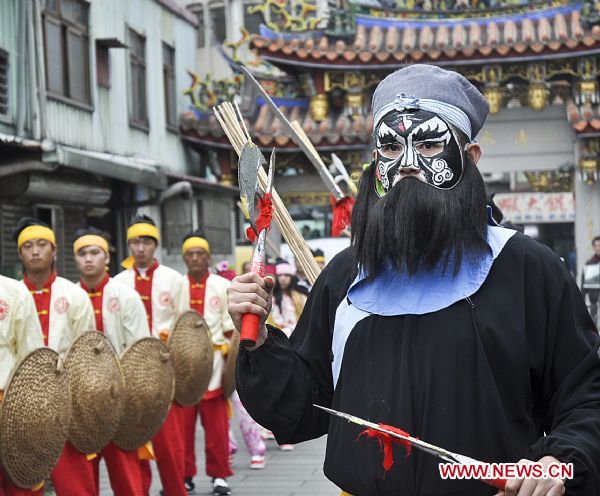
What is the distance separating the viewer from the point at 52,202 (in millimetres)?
11914

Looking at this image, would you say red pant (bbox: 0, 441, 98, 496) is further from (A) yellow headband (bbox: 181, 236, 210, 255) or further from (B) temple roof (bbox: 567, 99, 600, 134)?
(B) temple roof (bbox: 567, 99, 600, 134)

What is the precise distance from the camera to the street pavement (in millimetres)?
7703

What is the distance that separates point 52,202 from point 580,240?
7796mm

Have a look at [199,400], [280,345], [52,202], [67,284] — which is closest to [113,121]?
[52,202]

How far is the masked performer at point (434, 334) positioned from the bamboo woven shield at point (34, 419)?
278 cm

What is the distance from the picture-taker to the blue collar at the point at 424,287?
2.69m

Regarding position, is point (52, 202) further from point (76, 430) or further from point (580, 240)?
point (580, 240)

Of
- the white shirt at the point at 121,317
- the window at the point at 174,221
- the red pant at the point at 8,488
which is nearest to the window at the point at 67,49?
the window at the point at 174,221

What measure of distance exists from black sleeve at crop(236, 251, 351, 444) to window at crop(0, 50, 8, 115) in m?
8.27

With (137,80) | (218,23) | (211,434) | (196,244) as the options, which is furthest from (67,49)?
(218,23)

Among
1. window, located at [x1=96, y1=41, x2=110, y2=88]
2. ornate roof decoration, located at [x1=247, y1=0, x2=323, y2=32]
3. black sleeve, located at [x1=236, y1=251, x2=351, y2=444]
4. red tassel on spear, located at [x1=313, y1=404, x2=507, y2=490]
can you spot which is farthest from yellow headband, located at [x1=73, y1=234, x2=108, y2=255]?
ornate roof decoration, located at [x1=247, y1=0, x2=323, y2=32]

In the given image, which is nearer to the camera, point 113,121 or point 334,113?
point 113,121

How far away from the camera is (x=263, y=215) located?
2.74 m

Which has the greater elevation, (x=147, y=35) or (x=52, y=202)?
(x=147, y=35)
